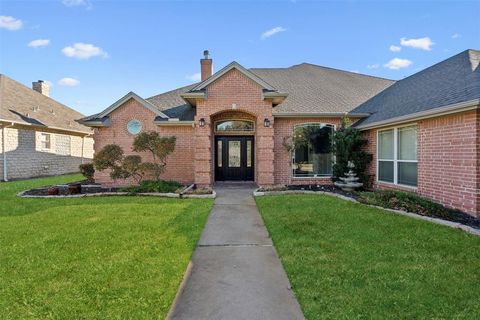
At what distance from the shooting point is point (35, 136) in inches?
720

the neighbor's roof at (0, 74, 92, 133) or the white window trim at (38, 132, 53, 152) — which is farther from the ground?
the neighbor's roof at (0, 74, 92, 133)

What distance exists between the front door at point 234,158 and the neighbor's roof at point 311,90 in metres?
2.23

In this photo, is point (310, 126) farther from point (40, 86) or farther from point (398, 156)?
point (40, 86)

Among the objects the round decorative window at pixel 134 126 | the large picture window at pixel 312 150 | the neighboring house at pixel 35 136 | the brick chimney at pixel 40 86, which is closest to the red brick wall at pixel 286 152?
the large picture window at pixel 312 150

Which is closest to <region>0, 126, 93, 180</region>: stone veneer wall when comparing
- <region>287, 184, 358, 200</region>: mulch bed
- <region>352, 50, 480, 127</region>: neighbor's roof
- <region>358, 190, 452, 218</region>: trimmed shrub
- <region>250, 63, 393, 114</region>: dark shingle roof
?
<region>250, 63, 393, 114</region>: dark shingle roof

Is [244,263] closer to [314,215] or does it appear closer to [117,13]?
[314,215]

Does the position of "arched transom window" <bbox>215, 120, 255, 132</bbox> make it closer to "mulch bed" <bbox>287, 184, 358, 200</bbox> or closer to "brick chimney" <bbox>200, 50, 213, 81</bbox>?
"brick chimney" <bbox>200, 50, 213, 81</bbox>

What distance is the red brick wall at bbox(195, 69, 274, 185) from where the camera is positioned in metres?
12.0

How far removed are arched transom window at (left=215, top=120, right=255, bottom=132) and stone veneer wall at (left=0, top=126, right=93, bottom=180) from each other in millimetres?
12676

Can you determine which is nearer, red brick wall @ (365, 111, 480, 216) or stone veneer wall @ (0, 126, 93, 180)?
red brick wall @ (365, 111, 480, 216)

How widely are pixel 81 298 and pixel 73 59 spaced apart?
64.4 feet

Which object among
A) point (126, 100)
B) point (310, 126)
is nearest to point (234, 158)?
point (310, 126)

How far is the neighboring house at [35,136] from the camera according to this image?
→ 16500mm

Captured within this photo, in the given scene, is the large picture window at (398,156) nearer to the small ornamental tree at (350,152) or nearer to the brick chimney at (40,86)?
the small ornamental tree at (350,152)
